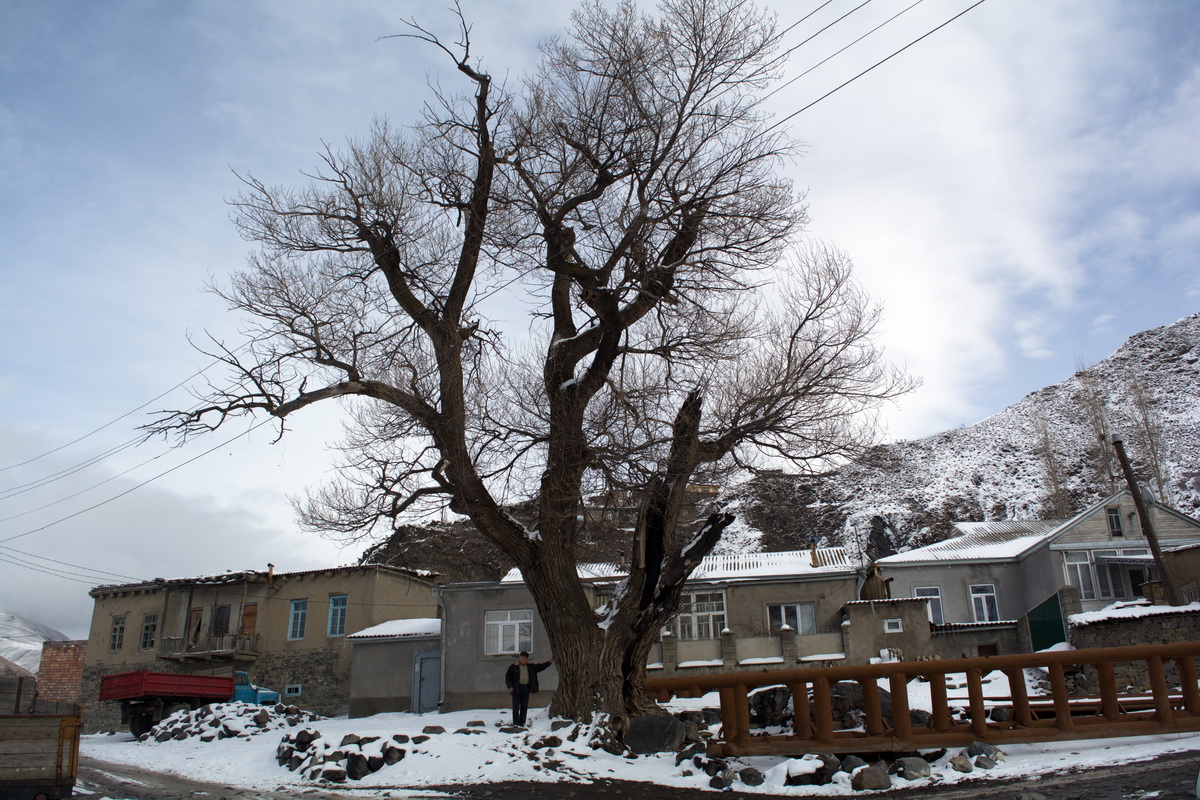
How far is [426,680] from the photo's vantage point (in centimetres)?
2447

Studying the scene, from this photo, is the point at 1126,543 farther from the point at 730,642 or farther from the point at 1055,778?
the point at 1055,778

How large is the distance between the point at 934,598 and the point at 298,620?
25.1 m

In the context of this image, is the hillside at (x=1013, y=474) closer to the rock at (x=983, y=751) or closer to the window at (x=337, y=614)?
the window at (x=337, y=614)

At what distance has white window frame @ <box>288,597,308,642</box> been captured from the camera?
110 ft

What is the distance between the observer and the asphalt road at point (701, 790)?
296 inches

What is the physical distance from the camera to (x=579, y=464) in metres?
12.8

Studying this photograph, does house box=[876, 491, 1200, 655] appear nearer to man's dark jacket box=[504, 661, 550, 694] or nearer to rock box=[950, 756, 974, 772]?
man's dark jacket box=[504, 661, 550, 694]

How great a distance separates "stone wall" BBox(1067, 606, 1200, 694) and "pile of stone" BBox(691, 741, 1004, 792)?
14323mm

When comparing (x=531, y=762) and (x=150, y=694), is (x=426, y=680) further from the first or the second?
(x=531, y=762)

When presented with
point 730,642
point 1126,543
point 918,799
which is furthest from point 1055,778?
point 1126,543

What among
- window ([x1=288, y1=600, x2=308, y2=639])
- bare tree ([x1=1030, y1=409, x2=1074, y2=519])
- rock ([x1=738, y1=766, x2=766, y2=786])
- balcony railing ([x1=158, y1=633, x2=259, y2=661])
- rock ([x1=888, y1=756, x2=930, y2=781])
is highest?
bare tree ([x1=1030, y1=409, x2=1074, y2=519])

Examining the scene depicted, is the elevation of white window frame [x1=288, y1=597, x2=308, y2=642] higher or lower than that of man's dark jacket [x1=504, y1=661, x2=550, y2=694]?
higher

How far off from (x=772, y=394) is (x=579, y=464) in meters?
3.21

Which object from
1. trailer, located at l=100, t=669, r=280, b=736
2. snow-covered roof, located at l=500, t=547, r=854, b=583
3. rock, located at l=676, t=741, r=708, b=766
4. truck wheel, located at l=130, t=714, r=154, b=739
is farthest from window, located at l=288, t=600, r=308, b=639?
rock, located at l=676, t=741, r=708, b=766
